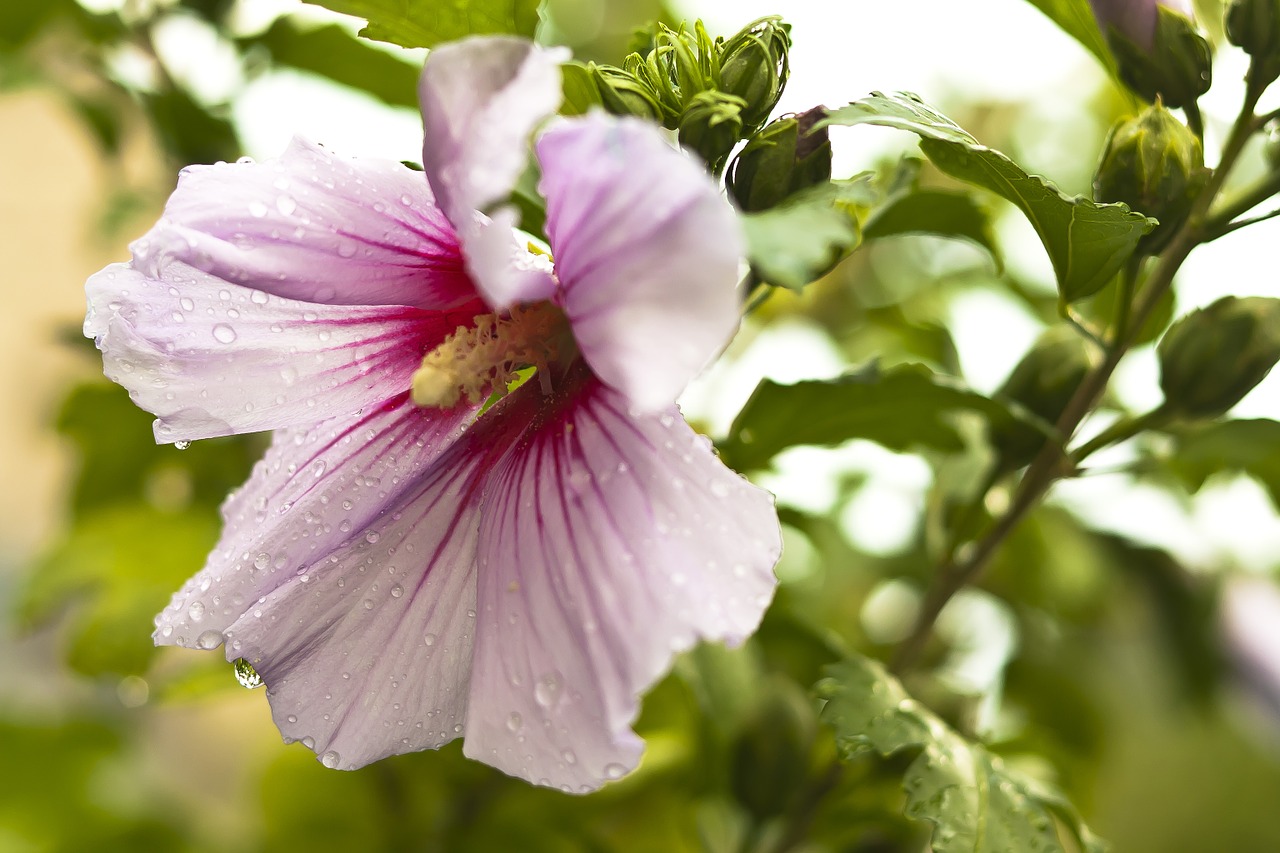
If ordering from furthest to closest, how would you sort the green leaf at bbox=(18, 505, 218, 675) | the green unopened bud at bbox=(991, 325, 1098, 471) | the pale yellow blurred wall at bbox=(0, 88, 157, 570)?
the pale yellow blurred wall at bbox=(0, 88, 157, 570)
the green leaf at bbox=(18, 505, 218, 675)
the green unopened bud at bbox=(991, 325, 1098, 471)

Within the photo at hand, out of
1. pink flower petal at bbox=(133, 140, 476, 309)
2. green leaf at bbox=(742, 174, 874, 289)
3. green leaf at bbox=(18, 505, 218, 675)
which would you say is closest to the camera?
green leaf at bbox=(742, 174, 874, 289)

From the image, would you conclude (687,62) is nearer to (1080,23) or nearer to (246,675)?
(1080,23)

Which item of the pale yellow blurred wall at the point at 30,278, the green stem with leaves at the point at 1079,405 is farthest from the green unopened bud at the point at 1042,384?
the pale yellow blurred wall at the point at 30,278

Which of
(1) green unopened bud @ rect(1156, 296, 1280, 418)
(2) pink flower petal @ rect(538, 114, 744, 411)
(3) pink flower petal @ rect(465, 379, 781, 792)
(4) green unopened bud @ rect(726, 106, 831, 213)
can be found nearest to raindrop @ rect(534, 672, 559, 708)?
(3) pink flower petal @ rect(465, 379, 781, 792)

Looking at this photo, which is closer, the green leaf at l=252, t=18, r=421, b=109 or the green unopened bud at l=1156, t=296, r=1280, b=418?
the green unopened bud at l=1156, t=296, r=1280, b=418

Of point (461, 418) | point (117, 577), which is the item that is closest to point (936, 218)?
point (461, 418)

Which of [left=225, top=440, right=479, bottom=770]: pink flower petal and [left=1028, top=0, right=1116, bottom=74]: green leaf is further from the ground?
[left=1028, top=0, right=1116, bottom=74]: green leaf

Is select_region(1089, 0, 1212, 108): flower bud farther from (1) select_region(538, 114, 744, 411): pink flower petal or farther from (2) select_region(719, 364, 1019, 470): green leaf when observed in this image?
(1) select_region(538, 114, 744, 411): pink flower petal
